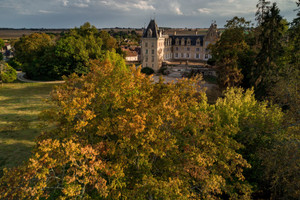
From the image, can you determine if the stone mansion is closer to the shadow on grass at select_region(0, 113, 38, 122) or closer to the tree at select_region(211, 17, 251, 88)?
the tree at select_region(211, 17, 251, 88)

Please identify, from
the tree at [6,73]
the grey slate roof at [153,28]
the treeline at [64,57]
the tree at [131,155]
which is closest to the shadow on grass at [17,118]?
the treeline at [64,57]

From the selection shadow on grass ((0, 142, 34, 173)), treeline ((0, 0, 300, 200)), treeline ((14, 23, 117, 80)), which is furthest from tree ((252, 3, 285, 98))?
shadow on grass ((0, 142, 34, 173))

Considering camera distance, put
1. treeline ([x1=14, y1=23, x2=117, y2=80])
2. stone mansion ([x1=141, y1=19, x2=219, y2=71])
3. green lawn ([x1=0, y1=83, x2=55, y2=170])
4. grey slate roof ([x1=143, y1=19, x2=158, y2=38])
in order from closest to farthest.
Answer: green lawn ([x1=0, y1=83, x2=55, y2=170]) < treeline ([x1=14, y1=23, x2=117, y2=80]) < grey slate roof ([x1=143, y1=19, x2=158, y2=38]) < stone mansion ([x1=141, y1=19, x2=219, y2=71])

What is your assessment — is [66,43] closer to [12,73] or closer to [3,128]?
[12,73]

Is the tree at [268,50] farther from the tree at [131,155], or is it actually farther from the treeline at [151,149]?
the tree at [131,155]

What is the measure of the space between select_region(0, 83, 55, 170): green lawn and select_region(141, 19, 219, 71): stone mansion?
31774 millimetres

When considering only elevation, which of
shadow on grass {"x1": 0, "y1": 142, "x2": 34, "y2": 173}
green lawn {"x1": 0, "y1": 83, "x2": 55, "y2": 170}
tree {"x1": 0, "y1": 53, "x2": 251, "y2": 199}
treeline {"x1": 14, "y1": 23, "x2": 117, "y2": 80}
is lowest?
shadow on grass {"x1": 0, "y1": 142, "x2": 34, "y2": 173}

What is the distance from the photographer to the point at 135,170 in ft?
38.7

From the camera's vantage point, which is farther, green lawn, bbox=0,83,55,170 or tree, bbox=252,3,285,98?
tree, bbox=252,3,285,98

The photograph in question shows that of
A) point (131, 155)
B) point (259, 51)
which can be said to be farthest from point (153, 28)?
point (131, 155)

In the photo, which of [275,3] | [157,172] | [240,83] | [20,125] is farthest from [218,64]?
[20,125]

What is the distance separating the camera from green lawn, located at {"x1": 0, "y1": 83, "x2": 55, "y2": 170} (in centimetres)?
2080

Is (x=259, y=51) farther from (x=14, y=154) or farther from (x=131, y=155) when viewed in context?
(x=14, y=154)

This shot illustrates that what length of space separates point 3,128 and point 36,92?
65.2 feet
